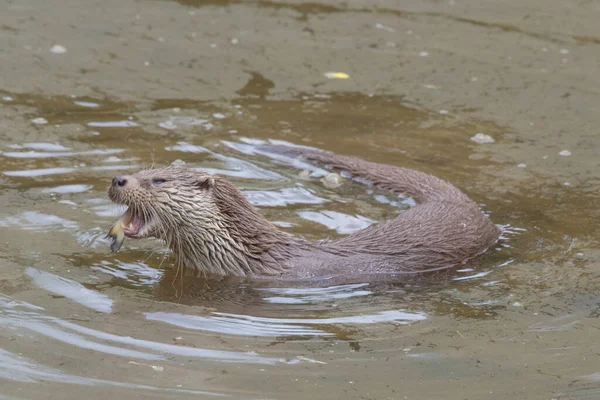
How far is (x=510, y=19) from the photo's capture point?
27.4ft

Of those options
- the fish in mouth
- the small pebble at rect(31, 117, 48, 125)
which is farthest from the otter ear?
the small pebble at rect(31, 117, 48, 125)

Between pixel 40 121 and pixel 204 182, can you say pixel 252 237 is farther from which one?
pixel 40 121

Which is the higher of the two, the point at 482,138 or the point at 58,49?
the point at 58,49

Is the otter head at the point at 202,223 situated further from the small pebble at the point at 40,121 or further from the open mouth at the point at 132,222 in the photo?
the small pebble at the point at 40,121

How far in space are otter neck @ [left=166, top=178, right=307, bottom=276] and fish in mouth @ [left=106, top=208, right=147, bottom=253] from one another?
0.50 ft

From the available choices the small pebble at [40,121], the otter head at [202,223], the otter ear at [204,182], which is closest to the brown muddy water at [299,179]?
the small pebble at [40,121]

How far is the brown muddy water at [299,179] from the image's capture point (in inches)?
125

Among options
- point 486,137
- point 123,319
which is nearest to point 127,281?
point 123,319

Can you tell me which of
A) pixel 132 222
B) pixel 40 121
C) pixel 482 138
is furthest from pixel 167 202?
pixel 482 138

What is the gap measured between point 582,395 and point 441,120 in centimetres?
358

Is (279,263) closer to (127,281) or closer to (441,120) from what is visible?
(127,281)

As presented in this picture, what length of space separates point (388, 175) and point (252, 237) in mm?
1130

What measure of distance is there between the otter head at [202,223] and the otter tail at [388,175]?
3.05 feet

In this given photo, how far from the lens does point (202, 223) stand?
417cm
